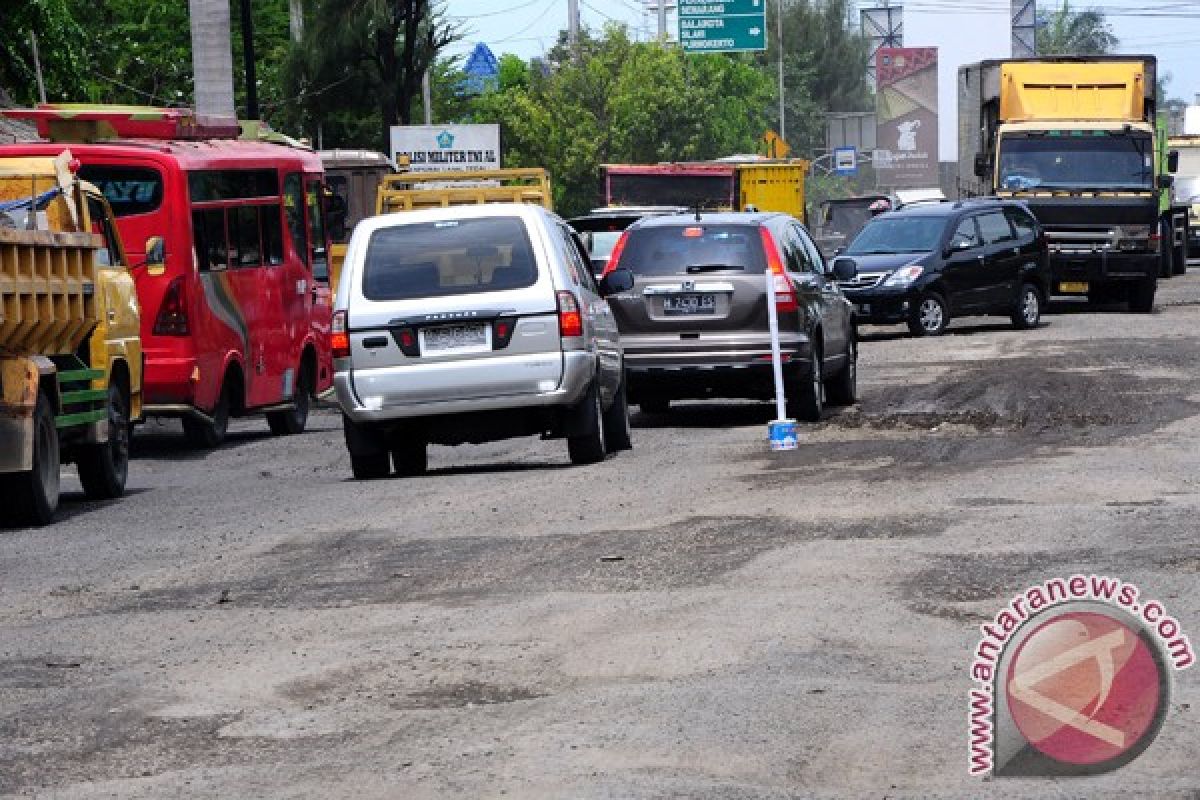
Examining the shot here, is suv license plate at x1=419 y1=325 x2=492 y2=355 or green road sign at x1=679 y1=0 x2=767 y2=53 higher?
green road sign at x1=679 y1=0 x2=767 y2=53

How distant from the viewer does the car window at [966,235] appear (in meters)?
34.2

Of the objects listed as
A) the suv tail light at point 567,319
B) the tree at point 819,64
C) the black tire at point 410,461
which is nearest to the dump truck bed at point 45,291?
the black tire at point 410,461

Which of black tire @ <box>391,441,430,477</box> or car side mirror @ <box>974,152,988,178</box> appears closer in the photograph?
black tire @ <box>391,441,430,477</box>

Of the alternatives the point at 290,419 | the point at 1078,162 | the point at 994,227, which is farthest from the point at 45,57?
the point at 1078,162

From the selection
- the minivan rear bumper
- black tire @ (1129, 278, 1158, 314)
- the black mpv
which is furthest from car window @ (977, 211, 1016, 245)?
the minivan rear bumper

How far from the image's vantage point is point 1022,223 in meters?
35.2

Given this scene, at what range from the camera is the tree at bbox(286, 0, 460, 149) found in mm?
49188

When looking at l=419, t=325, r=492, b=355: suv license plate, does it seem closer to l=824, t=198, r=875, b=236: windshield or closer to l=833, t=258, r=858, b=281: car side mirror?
l=833, t=258, r=858, b=281: car side mirror

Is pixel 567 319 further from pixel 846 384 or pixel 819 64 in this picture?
pixel 819 64

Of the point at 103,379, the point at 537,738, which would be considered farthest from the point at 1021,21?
the point at 537,738

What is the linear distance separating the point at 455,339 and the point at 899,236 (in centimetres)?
1925

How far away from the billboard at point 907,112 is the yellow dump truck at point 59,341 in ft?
404

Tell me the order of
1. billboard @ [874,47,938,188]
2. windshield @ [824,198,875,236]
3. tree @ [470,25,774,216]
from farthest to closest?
billboard @ [874,47,938,188]
tree @ [470,25,774,216]
windshield @ [824,198,875,236]

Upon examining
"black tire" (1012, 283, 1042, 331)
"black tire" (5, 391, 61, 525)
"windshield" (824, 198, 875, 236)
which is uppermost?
"black tire" (5, 391, 61, 525)
